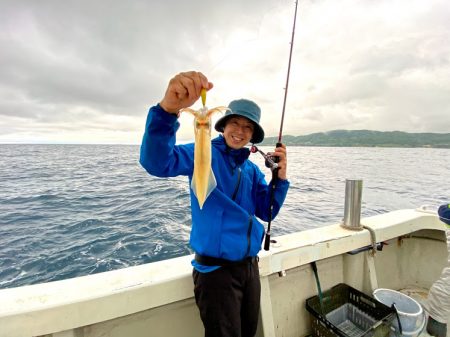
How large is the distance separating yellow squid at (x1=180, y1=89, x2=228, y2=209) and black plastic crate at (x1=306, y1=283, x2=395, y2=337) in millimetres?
2301

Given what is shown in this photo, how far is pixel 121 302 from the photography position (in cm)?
201

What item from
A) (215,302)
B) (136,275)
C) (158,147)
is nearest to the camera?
(158,147)

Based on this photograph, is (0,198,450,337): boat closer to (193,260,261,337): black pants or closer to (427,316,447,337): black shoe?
(193,260,261,337): black pants

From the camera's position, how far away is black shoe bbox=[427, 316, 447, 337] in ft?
10.2

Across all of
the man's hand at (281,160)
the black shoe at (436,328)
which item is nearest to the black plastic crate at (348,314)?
the black shoe at (436,328)

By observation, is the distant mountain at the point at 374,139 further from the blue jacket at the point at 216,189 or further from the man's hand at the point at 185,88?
the man's hand at the point at 185,88

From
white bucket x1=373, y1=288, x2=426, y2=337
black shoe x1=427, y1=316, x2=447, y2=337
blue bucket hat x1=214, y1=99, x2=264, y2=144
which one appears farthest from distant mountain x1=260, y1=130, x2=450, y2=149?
blue bucket hat x1=214, y1=99, x2=264, y2=144

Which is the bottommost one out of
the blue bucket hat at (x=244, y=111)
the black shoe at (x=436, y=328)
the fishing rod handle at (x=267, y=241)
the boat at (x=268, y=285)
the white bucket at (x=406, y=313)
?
the black shoe at (x=436, y=328)

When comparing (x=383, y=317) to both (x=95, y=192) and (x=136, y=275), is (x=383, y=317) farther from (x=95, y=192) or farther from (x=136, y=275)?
(x=95, y=192)

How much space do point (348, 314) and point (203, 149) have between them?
3368mm

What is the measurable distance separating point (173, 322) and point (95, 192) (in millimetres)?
11800

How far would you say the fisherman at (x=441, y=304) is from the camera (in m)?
3.09

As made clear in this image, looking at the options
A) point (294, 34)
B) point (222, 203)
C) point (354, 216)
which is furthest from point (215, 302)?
point (294, 34)

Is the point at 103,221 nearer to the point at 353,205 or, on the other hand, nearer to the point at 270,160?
the point at 270,160
